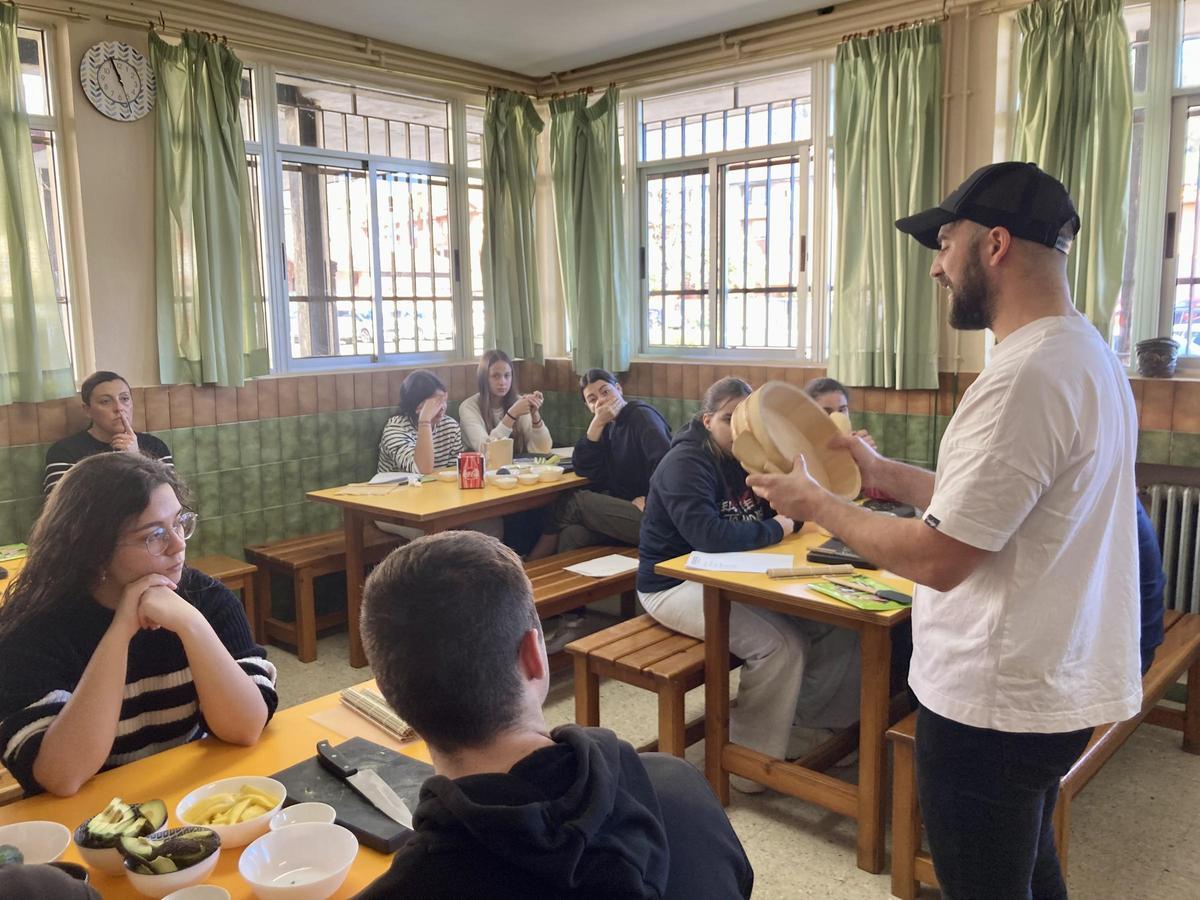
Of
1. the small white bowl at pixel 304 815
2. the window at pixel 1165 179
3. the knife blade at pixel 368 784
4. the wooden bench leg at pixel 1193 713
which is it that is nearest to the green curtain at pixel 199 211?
the knife blade at pixel 368 784

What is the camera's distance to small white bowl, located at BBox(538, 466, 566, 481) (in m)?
4.38

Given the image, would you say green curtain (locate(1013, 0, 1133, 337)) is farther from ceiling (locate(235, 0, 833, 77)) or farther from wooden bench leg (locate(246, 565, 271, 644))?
wooden bench leg (locate(246, 565, 271, 644))

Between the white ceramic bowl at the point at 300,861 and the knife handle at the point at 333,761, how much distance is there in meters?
0.19

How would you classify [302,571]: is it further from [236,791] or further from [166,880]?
[166,880]

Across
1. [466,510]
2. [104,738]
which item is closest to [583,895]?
[104,738]

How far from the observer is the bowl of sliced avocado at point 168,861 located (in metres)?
1.19

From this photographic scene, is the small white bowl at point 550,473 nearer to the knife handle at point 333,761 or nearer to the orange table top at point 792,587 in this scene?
the orange table top at point 792,587

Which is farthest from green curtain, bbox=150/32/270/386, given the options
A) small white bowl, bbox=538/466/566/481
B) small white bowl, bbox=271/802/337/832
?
small white bowl, bbox=271/802/337/832

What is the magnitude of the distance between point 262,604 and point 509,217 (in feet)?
8.75

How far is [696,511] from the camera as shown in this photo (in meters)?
2.97

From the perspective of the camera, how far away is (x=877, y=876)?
2.54m

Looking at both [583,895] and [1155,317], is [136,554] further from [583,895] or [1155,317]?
[1155,317]

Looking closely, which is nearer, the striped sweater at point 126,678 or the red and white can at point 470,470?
the striped sweater at point 126,678

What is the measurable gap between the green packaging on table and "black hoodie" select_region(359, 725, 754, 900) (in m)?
1.47
